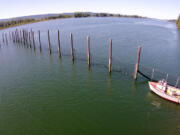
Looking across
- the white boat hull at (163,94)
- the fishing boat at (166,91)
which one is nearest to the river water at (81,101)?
the white boat hull at (163,94)

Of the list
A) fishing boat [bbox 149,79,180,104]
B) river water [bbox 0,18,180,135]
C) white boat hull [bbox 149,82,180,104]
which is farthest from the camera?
fishing boat [bbox 149,79,180,104]

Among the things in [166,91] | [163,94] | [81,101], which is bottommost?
[81,101]

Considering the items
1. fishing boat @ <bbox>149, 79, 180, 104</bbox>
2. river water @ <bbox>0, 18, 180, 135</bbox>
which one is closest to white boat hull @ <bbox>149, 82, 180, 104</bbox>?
fishing boat @ <bbox>149, 79, 180, 104</bbox>

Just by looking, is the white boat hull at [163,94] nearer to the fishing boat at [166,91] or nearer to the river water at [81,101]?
the fishing boat at [166,91]

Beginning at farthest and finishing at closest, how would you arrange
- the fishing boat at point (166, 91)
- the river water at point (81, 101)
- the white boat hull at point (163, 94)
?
the fishing boat at point (166, 91) < the white boat hull at point (163, 94) < the river water at point (81, 101)

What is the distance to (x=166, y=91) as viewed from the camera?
66.8 feet

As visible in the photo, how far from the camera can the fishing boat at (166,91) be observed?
19203mm

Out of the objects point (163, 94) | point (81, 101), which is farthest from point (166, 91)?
point (81, 101)

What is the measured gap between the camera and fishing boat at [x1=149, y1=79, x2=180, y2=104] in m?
19.2

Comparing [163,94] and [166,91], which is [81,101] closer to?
[163,94]

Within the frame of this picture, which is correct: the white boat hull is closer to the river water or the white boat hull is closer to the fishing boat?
the fishing boat

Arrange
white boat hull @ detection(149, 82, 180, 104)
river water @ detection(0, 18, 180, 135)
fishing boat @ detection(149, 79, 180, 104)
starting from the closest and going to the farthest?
river water @ detection(0, 18, 180, 135), white boat hull @ detection(149, 82, 180, 104), fishing boat @ detection(149, 79, 180, 104)

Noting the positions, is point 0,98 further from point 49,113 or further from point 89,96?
point 89,96

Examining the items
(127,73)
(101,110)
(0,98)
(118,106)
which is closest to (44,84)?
(0,98)
